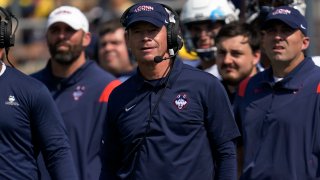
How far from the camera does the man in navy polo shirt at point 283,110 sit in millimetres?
7680

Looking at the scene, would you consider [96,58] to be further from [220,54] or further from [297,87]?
[297,87]

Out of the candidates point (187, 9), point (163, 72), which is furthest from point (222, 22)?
point (163, 72)

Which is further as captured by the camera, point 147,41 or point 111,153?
point 111,153

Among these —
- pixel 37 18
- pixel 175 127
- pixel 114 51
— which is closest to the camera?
pixel 175 127

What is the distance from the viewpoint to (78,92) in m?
9.23

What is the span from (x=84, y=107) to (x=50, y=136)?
2.11 meters

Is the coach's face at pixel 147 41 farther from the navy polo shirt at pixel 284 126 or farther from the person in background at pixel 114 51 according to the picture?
the person in background at pixel 114 51

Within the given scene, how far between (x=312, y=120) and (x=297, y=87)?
328 millimetres

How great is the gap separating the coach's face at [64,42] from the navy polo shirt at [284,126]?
1.88 m

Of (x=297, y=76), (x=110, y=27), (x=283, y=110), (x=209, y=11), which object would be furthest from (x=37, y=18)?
(x=283, y=110)

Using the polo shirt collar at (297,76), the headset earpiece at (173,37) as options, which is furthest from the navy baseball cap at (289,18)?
the headset earpiece at (173,37)

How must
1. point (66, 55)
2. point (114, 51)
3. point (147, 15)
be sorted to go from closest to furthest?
point (147, 15)
point (66, 55)
point (114, 51)

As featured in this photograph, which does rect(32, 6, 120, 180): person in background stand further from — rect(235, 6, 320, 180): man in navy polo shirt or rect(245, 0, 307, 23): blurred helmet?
rect(245, 0, 307, 23): blurred helmet

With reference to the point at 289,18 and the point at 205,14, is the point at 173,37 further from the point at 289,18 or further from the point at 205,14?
the point at 205,14
